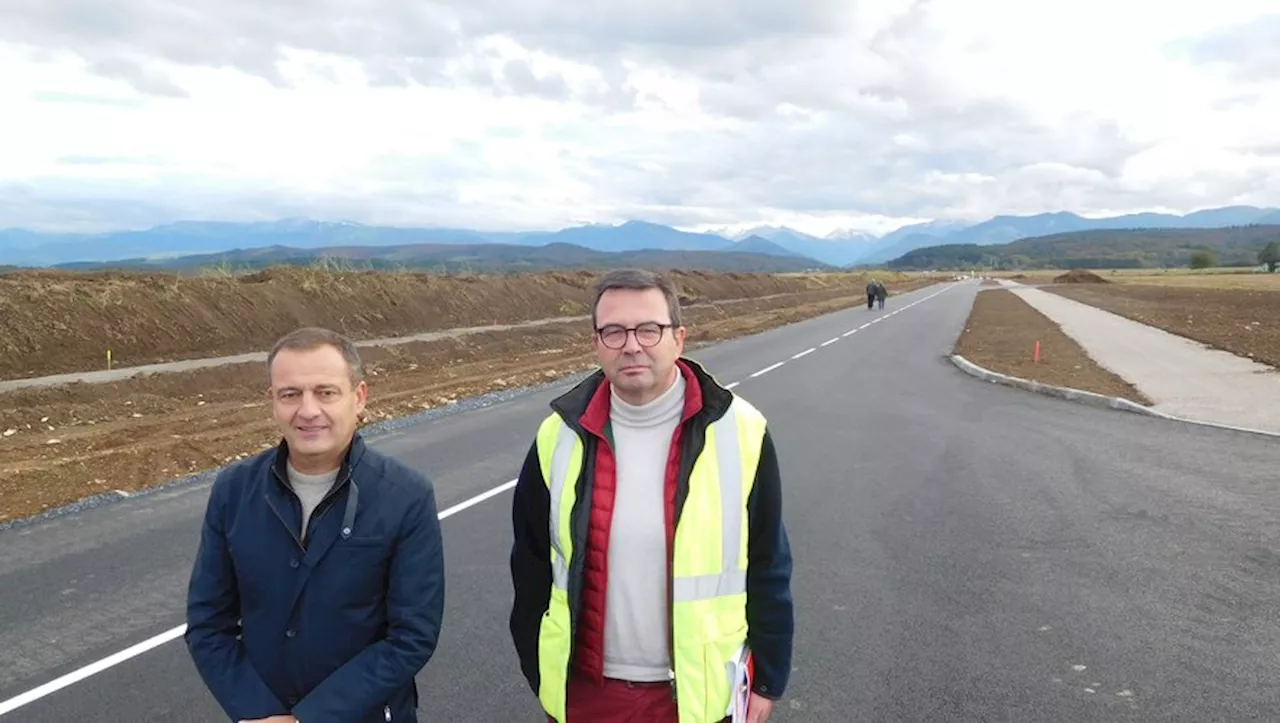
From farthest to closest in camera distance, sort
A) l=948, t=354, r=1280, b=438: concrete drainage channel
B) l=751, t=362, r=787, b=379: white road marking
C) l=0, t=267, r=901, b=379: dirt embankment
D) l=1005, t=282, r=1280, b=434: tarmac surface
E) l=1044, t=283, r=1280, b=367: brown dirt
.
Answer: l=1044, t=283, r=1280, b=367: brown dirt
l=0, t=267, r=901, b=379: dirt embankment
l=751, t=362, r=787, b=379: white road marking
l=1005, t=282, r=1280, b=434: tarmac surface
l=948, t=354, r=1280, b=438: concrete drainage channel

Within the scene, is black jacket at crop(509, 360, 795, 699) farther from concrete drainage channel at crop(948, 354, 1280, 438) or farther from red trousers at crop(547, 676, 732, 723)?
concrete drainage channel at crop(948, 354, 1280, 438)

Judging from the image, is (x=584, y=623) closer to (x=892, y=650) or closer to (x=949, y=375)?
(x=892, y=650)

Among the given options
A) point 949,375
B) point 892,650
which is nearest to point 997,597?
point 892,650

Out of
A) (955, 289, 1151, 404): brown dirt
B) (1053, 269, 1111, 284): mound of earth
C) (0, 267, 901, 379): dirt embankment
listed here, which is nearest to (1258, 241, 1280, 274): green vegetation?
(1053, 269, 1111, 284): mound of earth

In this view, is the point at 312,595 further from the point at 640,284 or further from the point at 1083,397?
the point at 1083,397

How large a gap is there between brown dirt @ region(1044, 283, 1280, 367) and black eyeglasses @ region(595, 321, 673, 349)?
65.0 ft

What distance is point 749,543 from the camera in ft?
8.38

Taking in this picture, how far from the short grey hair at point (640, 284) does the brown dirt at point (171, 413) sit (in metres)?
7.52

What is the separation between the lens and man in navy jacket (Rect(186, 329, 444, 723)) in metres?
2.48

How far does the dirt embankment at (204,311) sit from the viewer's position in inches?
772

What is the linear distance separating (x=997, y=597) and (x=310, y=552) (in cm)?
456

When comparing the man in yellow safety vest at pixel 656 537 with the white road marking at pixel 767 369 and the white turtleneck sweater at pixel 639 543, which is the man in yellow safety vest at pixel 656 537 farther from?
the white road marking at pixel 767 369

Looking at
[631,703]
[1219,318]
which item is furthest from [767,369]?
[1219,318]

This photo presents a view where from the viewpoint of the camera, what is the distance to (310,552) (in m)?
2.47
